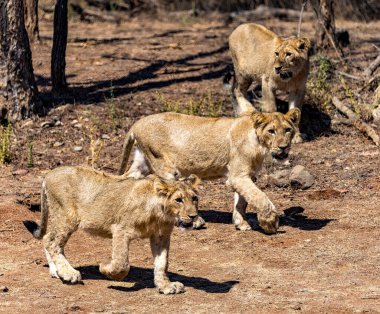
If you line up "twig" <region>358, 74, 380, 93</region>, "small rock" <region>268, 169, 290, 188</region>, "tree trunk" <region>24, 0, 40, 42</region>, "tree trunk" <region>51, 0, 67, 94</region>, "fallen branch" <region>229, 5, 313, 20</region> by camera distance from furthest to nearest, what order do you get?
1. "fallen branch" <region>229, 5, 313, 20</region>
2. "tree trunk" <region>24, 0, 40, 42</region>
3. "twig" <region>358, 74, 380, 93</region>
4. "tree trunk" <region>51, 0, 67, 94</region>
5. "small rock" <region>268, 169, 290, 188</region>

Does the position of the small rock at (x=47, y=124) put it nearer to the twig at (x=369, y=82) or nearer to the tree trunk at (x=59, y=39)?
the tree trunk at (x=59, y=39)

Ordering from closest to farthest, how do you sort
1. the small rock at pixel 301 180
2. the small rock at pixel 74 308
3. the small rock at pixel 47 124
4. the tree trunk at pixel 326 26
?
the small rock at pixel 74 308, the small rock at pixel 301 180, the small rock at pixel 47 124, the tree trunk at pixel 326 26

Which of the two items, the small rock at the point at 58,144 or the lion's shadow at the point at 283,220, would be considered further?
the small rock at the point at 58,144

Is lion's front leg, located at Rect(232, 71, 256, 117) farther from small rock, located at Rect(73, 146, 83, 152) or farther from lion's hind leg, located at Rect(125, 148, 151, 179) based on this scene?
lion's hind leg, located at Rect(125, 148, 151, 179)

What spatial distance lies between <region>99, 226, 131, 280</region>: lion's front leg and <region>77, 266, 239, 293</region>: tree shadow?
0.71 feet

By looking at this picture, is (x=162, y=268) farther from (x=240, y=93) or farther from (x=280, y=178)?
(x=240, y=93)

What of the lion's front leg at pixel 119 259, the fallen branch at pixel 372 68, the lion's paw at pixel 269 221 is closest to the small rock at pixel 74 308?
the lion's front leg at pixel 119 259

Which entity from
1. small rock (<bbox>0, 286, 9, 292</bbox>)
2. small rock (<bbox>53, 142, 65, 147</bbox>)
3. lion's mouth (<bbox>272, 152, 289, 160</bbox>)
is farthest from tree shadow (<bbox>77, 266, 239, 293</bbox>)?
small rock (<bbox>53, 142, 65, 147</bbox>)

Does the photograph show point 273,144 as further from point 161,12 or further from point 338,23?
point 161,12

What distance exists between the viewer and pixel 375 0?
18922mm

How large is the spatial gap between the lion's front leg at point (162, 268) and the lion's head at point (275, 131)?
1782mm

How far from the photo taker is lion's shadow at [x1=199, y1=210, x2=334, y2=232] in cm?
891

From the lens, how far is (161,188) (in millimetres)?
6953

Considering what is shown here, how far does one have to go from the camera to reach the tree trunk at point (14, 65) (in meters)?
11.8
